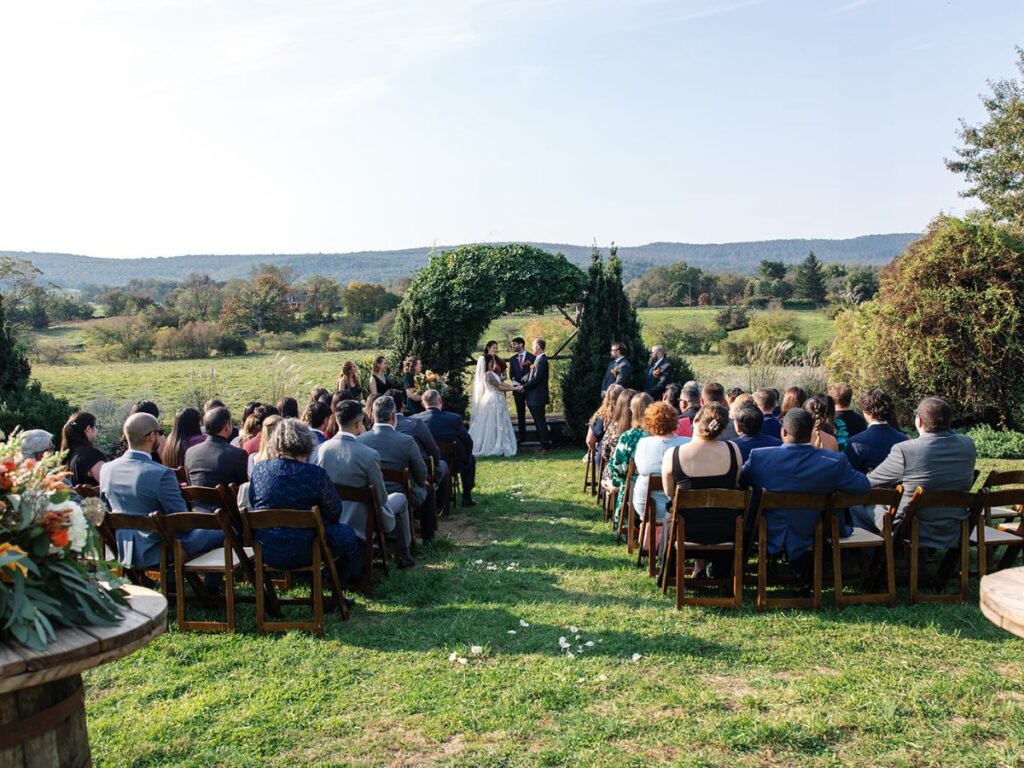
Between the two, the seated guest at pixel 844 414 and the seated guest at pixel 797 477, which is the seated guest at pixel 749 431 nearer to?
the seated guest at pixel 797 477

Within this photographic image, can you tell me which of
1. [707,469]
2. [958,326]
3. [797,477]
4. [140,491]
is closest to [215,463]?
[140,491]

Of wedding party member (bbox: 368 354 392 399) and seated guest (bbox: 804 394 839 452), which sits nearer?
seated guest (bbox: 804 394 839 452)

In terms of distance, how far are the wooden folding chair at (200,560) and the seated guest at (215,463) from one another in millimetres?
896

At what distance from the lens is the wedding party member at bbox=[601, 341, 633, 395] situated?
44.0 feet

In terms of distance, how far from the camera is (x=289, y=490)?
5.59m

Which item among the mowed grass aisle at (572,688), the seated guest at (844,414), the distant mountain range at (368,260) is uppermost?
the distant mountain range at (368,260)

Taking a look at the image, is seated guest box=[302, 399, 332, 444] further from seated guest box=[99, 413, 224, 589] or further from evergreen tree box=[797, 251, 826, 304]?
evergreen tree box=[797, 251, 826, 304]

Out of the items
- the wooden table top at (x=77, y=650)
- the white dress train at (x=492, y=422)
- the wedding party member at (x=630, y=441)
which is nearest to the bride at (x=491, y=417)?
the white dress train at (x=492, y=422)

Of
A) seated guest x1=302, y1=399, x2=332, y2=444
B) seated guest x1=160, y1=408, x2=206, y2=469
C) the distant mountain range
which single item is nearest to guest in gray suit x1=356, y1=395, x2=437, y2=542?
seated guest x1=302, y1=399, x2=332, y2=444

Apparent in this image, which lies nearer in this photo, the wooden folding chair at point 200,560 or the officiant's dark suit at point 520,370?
the wooden folding chair at point 200,560

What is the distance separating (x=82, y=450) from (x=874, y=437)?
679 centimetres

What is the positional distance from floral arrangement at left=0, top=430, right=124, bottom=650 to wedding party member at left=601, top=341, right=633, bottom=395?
10.9 m

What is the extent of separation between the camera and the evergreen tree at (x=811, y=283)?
45.4m

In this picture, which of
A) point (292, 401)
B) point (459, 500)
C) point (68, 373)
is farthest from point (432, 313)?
point (68, 373)
